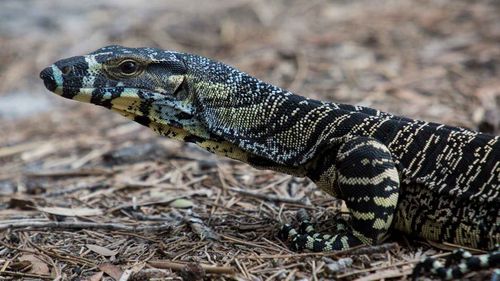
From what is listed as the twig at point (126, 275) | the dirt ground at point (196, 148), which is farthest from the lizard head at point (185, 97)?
the twig at point (126, 275)

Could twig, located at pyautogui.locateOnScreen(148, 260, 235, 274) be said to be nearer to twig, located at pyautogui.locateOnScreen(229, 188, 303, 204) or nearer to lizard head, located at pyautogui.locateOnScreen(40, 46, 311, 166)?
lizard head, located at pyautogui.locateOnScreen(40, 46, 311, 166)

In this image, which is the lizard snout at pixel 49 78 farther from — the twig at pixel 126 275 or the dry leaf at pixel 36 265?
the twig at pixel 126 275

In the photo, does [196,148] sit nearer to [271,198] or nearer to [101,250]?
[271,198]

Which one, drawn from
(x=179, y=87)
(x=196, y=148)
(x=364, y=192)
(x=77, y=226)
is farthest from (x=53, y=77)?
(x=196, y=148)

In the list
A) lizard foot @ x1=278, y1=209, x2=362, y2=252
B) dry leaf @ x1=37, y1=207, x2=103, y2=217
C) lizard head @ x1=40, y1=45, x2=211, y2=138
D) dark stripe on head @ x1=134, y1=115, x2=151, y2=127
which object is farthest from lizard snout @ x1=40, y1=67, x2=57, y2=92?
lizard foot @ x1=278, y1=209, x2=362, y2=252

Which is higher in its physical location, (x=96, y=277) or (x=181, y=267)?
(x=181, y=267)

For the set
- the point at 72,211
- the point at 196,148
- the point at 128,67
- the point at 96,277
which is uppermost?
the point at 128,67
